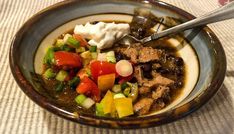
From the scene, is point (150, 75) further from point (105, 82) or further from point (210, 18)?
point (210, 18)

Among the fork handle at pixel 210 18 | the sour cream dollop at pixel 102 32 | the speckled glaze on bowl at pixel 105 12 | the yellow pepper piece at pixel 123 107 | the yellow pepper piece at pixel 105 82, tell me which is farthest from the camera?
the sour cream dollop at pixel 102 32

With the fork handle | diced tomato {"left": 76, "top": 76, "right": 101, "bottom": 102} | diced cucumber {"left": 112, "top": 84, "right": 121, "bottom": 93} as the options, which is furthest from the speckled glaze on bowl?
diced cucumber {"left": 112, "top": 84, "right": 121, "bottom": 93}

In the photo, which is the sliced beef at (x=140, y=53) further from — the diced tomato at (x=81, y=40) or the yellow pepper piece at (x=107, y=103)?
the yellow pepper piece at (x=107, y=103)

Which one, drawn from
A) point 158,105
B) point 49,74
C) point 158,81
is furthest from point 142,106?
point 49,74

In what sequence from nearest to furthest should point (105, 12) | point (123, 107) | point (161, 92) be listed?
point (123, 107) < point (161, 92) < point (105, 12)

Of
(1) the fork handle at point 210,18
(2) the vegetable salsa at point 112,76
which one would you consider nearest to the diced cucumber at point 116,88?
(2) the vegetable salsa at point 112,76

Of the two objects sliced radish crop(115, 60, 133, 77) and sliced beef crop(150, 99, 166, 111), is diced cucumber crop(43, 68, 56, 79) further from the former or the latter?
sliced beef crop(150, 99, 166, 111)
